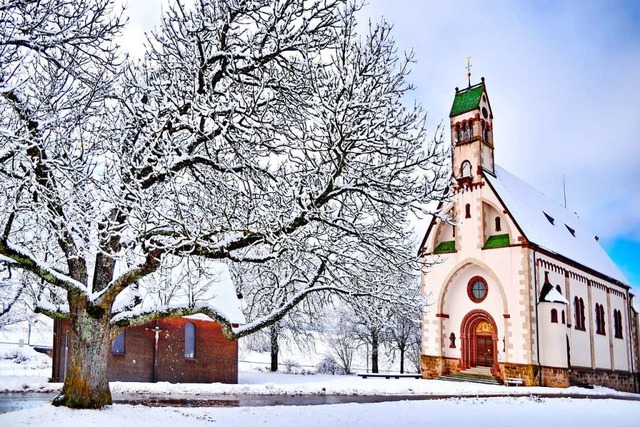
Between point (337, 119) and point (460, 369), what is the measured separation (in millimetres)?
26652

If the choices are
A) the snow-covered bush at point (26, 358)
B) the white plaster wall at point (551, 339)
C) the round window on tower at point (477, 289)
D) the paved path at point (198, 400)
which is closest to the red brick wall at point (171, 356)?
the paved path at point (198, 400)

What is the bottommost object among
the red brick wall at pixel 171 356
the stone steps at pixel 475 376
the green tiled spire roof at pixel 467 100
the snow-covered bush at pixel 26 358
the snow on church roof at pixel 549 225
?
the stone steps at pixel 475 376

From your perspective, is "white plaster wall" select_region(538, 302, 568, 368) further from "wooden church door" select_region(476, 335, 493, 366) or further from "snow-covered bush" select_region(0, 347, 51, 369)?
"snow-covered bush" select_region(0, 347, 51, 369)

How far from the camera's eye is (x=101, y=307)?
11891 mm

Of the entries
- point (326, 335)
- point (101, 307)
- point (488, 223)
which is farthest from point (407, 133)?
point (326, 335)

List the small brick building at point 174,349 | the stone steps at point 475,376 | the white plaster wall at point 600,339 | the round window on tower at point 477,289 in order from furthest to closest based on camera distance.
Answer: the white plaster wall at point 600,339 < the round window on tower at point 477,289 < the stone steps at point 475,376 < the small brick building at point 174,349

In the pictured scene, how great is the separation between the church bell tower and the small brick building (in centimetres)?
1582

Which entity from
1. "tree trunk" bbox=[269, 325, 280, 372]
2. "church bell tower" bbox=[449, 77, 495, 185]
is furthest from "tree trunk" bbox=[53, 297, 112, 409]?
"church bell tower" bbox=[449, 77, 495, 185]

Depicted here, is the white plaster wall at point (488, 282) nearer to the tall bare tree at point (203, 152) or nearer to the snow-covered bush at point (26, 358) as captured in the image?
the tall bare tree at point (203, 152)

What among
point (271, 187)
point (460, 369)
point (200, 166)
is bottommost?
point (460, 369)

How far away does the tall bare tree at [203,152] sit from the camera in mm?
10492

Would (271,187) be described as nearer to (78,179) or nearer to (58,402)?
(78,179)

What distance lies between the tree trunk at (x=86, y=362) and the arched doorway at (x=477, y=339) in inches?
998

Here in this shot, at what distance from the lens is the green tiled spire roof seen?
34.8 m
